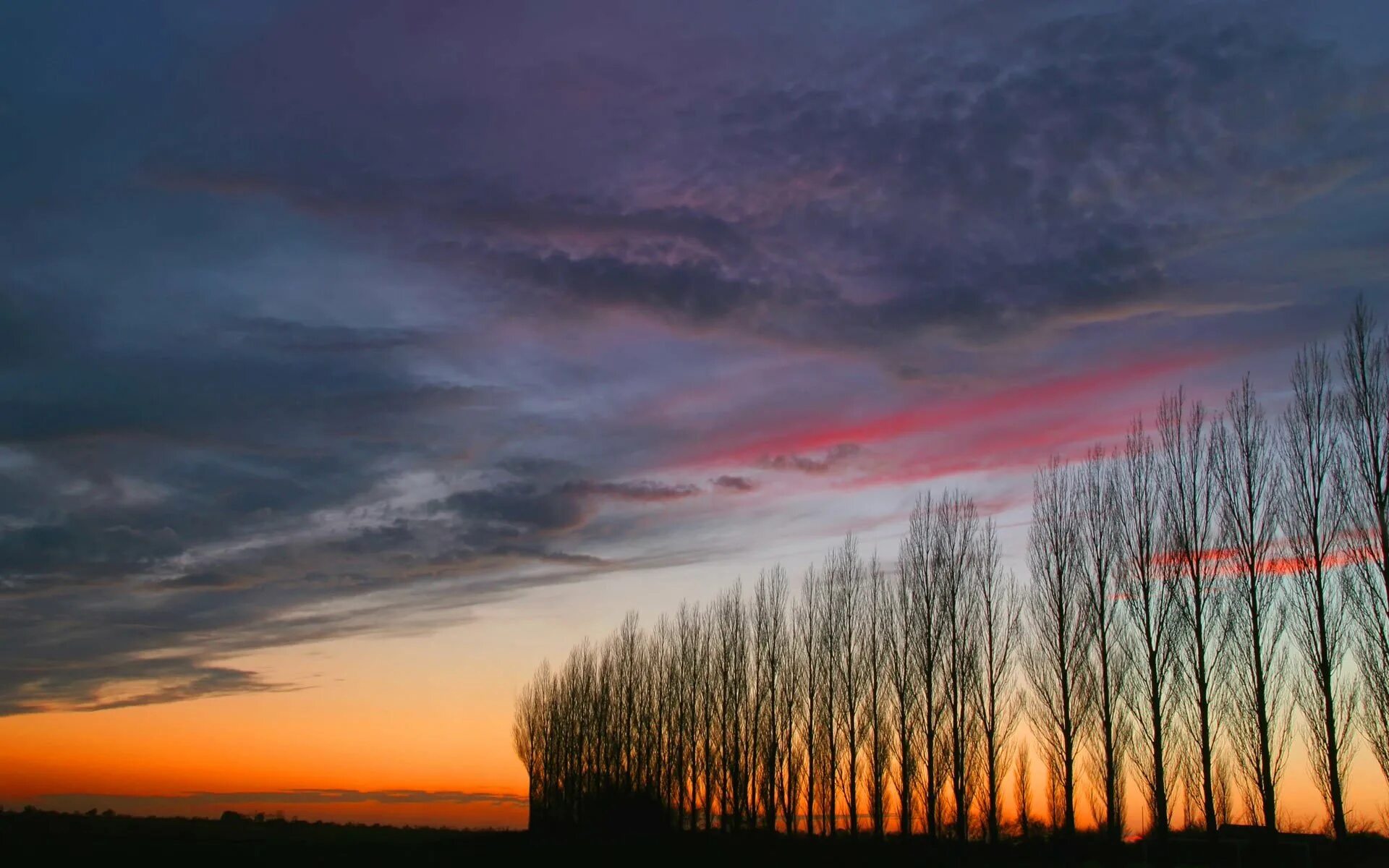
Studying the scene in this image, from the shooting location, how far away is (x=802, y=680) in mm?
46531

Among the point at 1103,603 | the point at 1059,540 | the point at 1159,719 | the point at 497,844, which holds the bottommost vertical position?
the point at 497,844

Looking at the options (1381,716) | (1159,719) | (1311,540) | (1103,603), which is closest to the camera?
(1381,716)

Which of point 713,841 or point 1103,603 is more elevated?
point 1103,603

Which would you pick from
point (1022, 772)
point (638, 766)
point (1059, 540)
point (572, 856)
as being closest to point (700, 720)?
point (638, 766)

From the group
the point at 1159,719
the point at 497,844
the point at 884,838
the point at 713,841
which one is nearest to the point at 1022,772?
the point at 884,838

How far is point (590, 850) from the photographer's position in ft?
155

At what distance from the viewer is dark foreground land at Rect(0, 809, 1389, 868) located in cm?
2670

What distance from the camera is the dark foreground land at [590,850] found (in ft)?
87.6

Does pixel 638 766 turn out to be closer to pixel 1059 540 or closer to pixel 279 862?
pixel 279 862

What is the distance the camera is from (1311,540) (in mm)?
25875

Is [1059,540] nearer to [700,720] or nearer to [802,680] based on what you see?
[802,680]

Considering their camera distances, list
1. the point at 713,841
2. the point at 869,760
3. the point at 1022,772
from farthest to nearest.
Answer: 1. the point at 713,841
2. the point at 869,760
3. the point at 1022,772

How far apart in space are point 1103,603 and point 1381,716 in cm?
875

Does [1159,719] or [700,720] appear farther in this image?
[700,720]
